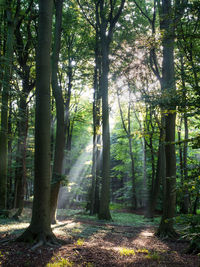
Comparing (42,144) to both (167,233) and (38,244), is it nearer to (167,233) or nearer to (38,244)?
(38,244)

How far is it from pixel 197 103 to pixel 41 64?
14.3ft

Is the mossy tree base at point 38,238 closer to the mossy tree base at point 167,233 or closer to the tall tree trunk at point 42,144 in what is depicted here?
the tall tree trunk at point 42,144

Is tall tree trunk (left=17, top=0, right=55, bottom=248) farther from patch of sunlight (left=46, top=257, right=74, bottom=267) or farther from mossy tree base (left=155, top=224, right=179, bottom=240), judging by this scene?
mossy tree base (left=155, top=224, right=179, bottom=240)

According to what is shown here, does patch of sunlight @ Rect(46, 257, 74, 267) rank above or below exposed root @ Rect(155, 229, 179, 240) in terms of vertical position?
above

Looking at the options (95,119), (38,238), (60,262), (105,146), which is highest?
(95,119)

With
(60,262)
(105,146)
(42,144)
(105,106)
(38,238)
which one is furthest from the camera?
(105,106)

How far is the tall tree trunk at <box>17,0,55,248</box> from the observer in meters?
5.62

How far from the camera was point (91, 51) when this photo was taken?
57.1 ft

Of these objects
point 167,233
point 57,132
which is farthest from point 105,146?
point 167,233

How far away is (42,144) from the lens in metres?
5.95

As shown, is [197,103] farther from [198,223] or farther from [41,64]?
[41,64]

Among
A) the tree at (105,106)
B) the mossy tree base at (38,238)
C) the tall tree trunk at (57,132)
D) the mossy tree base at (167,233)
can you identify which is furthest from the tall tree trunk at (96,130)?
the mossy tree base at (38,238)

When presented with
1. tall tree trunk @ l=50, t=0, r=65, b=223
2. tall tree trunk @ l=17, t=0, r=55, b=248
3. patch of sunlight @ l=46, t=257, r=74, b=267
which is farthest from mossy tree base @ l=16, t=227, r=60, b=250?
tall tree trunk @ l=50, t=0, r=65, b=223

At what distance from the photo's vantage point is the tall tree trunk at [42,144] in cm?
562
